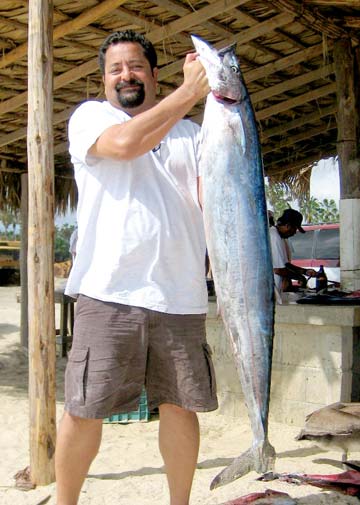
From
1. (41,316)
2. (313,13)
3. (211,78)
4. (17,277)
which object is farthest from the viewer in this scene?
(17,277)

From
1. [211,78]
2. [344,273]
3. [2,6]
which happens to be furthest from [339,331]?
[2,6]

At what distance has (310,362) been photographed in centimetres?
491

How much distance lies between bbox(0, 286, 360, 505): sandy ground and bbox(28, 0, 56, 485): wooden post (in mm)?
302

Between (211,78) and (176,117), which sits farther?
(176,117)

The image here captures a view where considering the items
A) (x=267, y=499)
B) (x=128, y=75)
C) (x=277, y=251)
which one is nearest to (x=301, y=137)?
(x=277, y=251)

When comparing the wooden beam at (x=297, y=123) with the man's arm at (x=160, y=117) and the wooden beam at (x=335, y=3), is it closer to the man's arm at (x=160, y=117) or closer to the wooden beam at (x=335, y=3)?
the wooden beam at (x=335, y=3)

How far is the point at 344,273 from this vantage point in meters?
5.56

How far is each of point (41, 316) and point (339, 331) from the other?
7.46 feet

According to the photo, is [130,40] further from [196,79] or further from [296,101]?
[296,101]

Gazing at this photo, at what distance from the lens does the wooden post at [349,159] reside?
5.48m

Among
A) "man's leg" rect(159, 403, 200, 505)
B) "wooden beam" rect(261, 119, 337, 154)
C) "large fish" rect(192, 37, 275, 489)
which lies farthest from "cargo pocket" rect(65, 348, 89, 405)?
"wooden beam" rect(261, 119, 337, 154)

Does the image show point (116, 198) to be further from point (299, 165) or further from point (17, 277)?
point (17, 277)

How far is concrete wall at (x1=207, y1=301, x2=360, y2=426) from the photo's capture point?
4.63 meters

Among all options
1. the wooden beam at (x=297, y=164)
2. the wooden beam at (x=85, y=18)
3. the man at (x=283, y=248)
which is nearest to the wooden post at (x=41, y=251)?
the wooden beam at (x=85, y=18)
